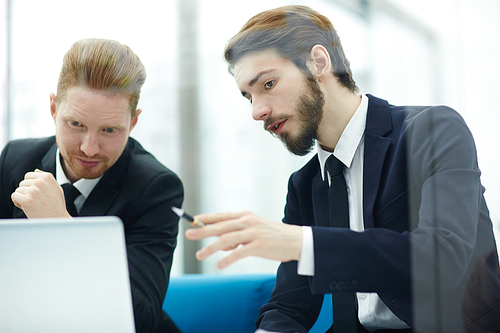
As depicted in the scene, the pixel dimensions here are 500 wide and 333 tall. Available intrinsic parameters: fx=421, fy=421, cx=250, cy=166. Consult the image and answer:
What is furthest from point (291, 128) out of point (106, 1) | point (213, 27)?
point (106, 1)

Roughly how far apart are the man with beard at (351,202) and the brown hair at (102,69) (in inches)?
12.0

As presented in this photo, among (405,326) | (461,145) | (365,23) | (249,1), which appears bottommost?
(405,326)

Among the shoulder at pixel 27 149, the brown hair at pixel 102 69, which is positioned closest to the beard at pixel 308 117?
the brown hair at pixel 102 69

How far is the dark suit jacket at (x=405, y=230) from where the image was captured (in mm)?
736

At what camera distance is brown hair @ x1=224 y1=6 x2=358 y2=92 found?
1.16 meters

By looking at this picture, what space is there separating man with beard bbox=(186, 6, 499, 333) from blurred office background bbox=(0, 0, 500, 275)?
86 millimetres

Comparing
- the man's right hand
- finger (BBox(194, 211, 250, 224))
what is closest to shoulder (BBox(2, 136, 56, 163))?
the man's right hand

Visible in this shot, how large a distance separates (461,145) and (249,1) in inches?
42.1

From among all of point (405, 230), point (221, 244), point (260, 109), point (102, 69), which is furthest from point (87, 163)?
point (405, 230)

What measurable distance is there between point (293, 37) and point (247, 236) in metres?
0.68

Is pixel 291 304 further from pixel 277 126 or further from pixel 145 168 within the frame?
pixel 145 168

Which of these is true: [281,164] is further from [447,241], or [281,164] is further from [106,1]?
[106,1]

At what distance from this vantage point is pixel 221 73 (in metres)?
1.89

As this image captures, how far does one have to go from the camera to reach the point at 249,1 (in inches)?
65.4
